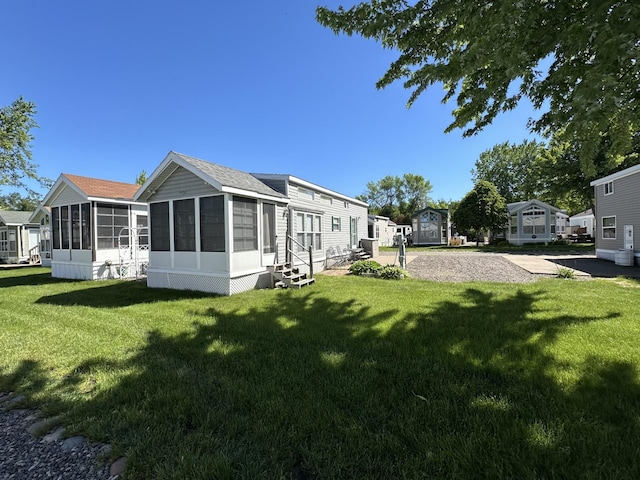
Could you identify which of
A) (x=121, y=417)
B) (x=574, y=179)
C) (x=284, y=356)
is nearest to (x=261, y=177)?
(x=284, y=356)

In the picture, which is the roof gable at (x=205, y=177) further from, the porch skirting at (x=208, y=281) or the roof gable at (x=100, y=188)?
the roof gable at (x=100, y=188)

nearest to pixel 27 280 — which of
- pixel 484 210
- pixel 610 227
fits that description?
pixel 610 227

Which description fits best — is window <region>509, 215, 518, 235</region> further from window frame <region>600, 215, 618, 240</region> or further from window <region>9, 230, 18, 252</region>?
window <region>9, 230, 18, 252</region>

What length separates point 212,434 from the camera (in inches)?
93.0

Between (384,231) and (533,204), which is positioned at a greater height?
(533,204)

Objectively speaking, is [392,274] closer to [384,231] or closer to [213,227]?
[213,227]

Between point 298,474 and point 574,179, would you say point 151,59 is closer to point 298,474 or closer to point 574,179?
point 298,474

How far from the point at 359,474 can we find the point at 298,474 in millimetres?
410

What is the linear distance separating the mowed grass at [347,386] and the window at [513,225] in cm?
2555

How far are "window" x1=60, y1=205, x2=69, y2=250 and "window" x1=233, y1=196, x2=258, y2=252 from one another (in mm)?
9308

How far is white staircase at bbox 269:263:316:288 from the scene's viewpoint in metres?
9.08

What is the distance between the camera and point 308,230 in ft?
40.0

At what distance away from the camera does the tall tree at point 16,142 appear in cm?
1945

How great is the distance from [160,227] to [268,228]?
3423mm
